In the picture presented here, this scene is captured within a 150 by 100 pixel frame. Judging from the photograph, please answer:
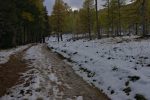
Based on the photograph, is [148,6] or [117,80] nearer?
[117,80]

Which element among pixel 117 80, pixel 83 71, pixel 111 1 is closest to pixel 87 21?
pixel 111 1

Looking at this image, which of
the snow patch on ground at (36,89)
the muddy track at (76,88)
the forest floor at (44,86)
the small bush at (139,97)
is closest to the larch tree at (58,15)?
the forest floor at (44,86)

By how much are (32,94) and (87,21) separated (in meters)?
57.7

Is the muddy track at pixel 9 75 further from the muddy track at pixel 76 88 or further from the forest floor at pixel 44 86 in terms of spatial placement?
the muddy track at pixel 76 88

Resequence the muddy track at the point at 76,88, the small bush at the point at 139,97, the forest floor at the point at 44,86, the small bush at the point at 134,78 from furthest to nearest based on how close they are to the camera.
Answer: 1. the small bush at the point at 134,78
2. the muddy track at the point at 76,88
3. the forest floor at the point at 44,86
4. the small bush at the point at 139,97

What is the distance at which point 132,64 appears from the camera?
15648 mm

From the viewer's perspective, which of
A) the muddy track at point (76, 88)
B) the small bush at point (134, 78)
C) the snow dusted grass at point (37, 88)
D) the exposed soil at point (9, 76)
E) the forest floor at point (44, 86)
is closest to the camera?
the snow dusted grass at point (37, 88)

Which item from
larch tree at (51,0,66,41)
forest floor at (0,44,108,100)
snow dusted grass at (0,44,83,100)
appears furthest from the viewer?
larch tree at (51,0,66,41)

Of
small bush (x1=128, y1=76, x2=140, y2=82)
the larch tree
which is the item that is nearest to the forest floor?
small bush (x1=128, y1=76, x2=140, y2=82)

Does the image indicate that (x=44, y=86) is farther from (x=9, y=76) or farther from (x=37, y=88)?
(x=9, y=76)

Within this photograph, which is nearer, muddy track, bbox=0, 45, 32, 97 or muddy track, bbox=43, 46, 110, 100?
muddy track, bbox=43, 46, 110, 100

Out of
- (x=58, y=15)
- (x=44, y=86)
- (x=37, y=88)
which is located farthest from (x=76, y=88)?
(x=58, y=15)

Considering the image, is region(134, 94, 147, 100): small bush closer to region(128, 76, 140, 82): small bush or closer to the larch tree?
region(128, 76, 140, 82): small bush

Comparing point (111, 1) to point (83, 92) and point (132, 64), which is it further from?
point (83, 92)
